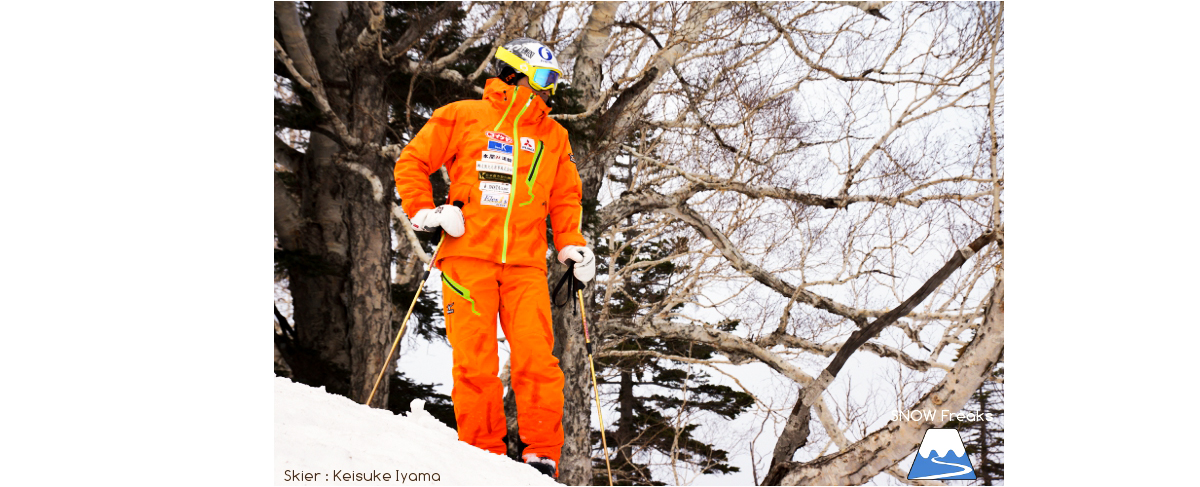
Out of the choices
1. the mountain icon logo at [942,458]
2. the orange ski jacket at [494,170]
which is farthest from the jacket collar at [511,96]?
Answer: the mountain icon logo at [942,458]

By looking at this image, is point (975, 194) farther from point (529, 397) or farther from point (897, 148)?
point (529, 397)

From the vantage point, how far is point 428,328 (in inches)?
174

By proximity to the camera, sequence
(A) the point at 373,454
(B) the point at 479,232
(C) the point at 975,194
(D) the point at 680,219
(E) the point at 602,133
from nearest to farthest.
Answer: (A) the point at 373,454
(B) the point at 479,232
(C) the point at 975,194
(E) the point at 602,133
(D) the point at 680,219

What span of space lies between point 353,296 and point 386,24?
65.0 inches

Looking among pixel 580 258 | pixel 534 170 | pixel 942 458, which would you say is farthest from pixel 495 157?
pixel 942 458

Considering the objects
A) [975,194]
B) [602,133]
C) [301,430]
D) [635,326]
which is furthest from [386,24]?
[975,194]

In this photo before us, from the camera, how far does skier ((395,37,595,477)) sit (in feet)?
10.3

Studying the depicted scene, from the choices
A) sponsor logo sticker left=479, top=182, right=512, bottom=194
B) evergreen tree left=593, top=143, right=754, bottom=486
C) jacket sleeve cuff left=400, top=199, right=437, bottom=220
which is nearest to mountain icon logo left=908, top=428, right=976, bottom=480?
evergreen tree left=593, top=143, right=754, bottom=486

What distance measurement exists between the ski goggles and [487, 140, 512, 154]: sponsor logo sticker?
30 centimetres

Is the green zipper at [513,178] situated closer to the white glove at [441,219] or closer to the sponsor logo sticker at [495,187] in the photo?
the sponsor logo sticker at [495,187]

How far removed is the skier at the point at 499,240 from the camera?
3150 millimetres

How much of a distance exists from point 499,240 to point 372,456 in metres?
1.00

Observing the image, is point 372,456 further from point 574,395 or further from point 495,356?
point 574,395

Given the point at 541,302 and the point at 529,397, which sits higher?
the point at 541,302
